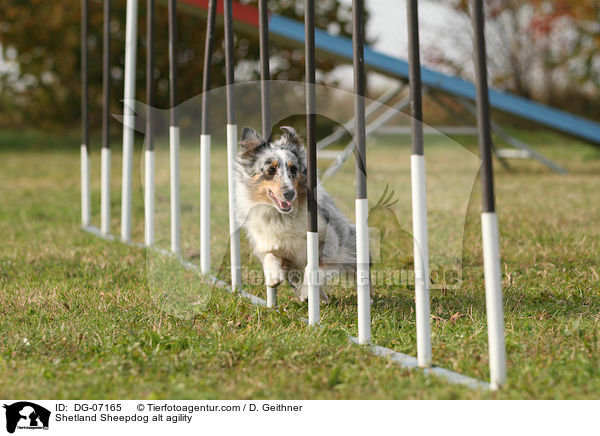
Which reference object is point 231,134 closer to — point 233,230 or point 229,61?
point 229,61

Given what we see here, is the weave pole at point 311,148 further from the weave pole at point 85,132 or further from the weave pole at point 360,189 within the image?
the weave pole at point 85,132

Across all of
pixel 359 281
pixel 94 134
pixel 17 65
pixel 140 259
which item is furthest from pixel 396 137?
pixel 359 281

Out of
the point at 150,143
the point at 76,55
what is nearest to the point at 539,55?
the point at 76,55

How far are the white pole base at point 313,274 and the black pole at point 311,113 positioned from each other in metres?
0.05

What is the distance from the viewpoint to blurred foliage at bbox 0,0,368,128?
1548cm

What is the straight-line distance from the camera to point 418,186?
2381 mm

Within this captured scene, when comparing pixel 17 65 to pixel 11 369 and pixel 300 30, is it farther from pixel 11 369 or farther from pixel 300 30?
pixel 11 369

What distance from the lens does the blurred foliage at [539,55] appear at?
1585 cm

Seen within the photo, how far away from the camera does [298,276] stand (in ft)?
11.5

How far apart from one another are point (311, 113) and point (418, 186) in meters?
0.70

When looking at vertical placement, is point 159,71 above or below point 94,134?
above
